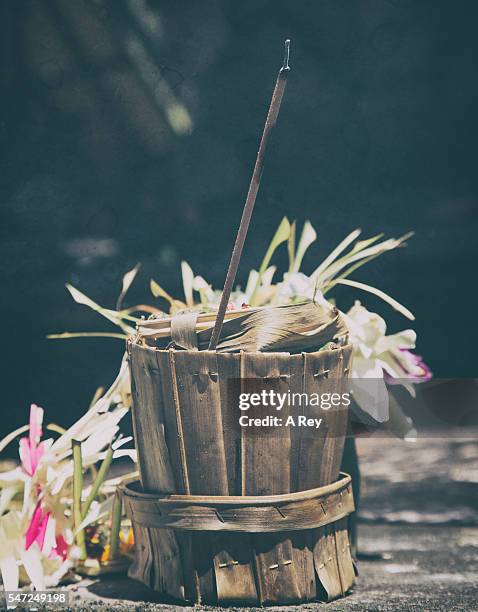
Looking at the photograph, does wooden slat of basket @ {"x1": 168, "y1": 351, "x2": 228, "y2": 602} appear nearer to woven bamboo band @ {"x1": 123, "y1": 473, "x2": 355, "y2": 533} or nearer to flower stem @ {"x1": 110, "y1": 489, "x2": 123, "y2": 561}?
woven bamboo band @ {"x1": 123, "y1": 473, "x2": 355, "y2": 533}

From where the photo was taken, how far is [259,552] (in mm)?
2170

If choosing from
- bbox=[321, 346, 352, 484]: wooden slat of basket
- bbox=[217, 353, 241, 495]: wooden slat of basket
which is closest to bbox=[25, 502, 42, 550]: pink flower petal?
bbox=[217, 353, 241, 495]: wooden slat of basket

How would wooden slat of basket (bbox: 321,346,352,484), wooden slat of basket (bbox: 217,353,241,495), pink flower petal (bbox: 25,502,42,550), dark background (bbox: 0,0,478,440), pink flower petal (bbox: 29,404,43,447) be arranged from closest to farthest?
wooden slat of basket (bbox: 217,353,241,495) → wooden slat of basket (bbox: 321,346,352,484) → pink flower petal (bbox: 25,502,42,550) → pink flower petal (bbox: 29,404,43,447) → dark background (bbox: 0,0,478,440)

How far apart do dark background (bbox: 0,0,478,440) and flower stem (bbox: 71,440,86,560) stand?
1.23m

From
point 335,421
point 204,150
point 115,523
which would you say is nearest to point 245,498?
point 335,421

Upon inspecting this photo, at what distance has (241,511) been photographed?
213 centimetres

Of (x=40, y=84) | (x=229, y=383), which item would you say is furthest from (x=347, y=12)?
(x=229, y=383)

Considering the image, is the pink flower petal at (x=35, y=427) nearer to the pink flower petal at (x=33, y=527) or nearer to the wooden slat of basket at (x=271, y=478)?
the pink flower petal at (x=33, y=527)

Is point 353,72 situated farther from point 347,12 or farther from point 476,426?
point 476,426

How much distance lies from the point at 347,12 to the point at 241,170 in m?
0.72

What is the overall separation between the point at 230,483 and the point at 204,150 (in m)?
1.81

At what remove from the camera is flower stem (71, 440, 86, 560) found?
2.40 meters

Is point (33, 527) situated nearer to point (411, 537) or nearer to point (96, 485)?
point (96, 485)

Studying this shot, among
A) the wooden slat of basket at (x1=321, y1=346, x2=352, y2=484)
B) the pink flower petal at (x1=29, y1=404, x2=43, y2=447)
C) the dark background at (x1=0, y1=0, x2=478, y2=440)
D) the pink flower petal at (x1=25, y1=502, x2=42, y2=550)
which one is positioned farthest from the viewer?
the dark background at (x1=0, y1=0, x2=478, y2=440)
